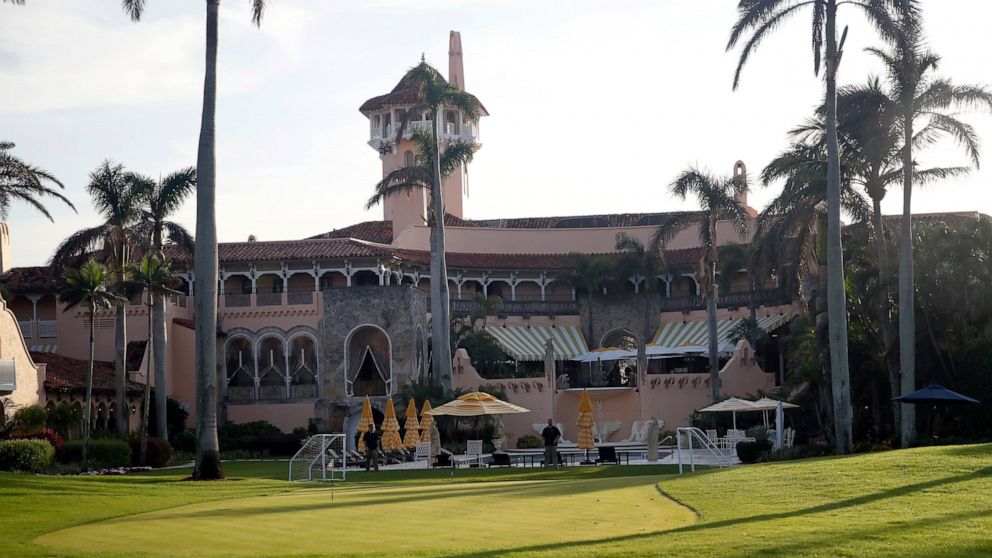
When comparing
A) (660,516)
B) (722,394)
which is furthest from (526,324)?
(660,516)

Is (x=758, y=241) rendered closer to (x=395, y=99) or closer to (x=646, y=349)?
(x=646, y=349)

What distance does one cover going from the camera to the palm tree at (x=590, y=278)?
65.8 m

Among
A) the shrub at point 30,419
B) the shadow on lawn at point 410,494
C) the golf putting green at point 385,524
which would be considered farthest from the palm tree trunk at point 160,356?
the golf putting green at point 385,524

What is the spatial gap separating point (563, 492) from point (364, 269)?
3822 centimetres

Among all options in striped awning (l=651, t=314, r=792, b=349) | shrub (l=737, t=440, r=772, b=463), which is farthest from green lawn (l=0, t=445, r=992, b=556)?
striped awning (l=651, t=314, r=792, b=349)

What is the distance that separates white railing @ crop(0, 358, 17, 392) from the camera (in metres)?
39.5

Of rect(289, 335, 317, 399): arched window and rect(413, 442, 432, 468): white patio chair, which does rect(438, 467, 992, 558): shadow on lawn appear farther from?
rect(289, 335, 317, 399): arched window

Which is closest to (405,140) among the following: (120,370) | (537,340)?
(537,340)

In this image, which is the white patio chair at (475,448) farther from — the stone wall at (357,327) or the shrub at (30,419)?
the stone wall at (357,327)

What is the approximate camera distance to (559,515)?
1852 centimetres

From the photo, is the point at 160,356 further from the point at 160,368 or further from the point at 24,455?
the point at 24,455

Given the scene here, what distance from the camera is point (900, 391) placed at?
1476 inches

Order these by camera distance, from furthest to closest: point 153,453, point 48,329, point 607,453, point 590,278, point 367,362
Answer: point 590,278 → point 48,329 → point 367,362 → point 153,453 → point 607,453

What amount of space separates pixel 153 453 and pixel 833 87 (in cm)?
2563
